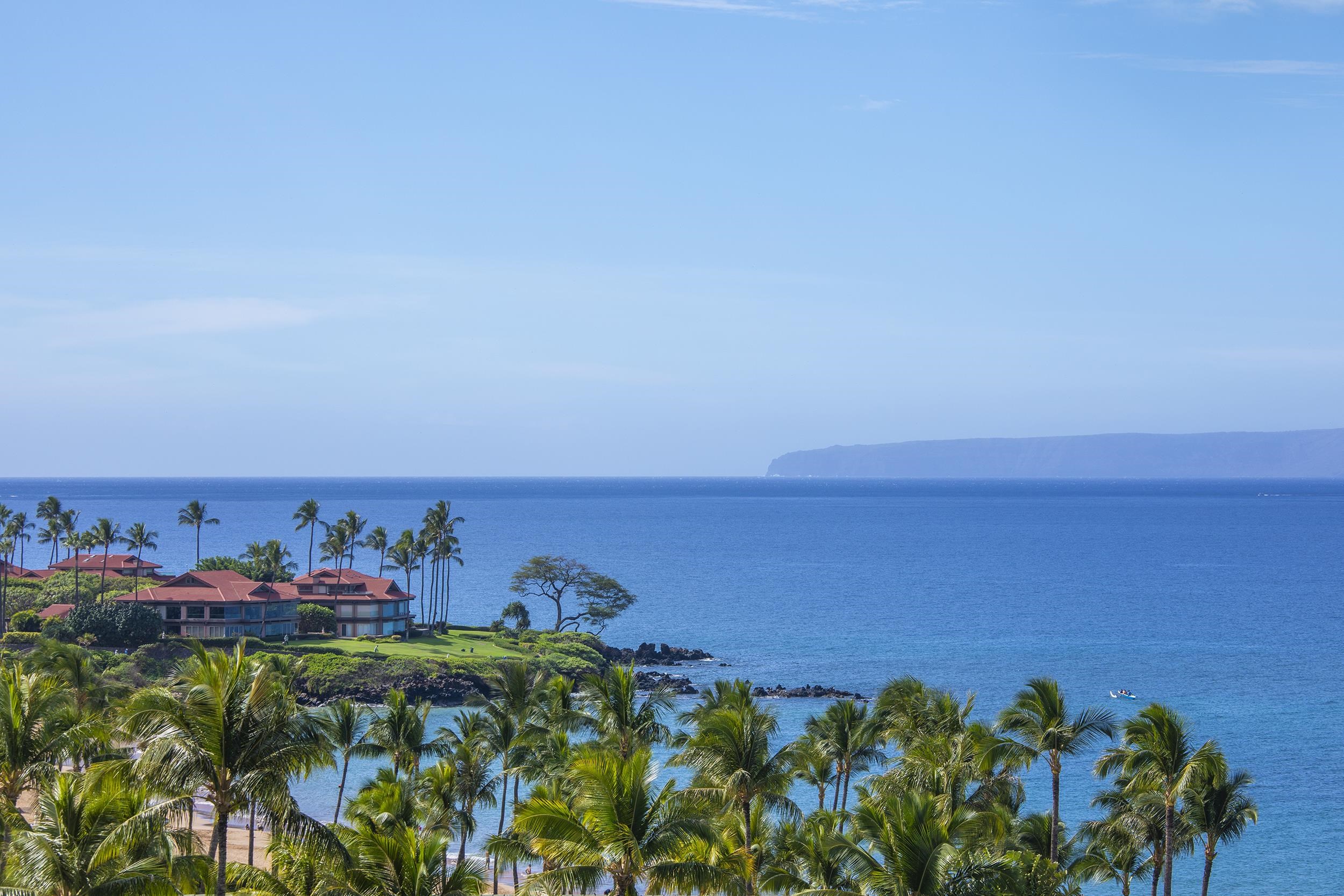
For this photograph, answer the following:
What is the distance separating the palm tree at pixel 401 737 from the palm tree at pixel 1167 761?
75.0 ft

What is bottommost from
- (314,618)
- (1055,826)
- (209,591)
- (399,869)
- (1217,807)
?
(314,618)

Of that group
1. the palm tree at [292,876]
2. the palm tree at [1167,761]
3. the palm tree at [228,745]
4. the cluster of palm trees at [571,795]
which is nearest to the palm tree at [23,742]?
the cluster of palm trees at [571,795]

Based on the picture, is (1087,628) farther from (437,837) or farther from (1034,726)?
(437,837)

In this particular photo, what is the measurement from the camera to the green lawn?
9325cm

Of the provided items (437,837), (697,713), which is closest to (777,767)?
(697,713)

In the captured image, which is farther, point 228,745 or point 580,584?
point 580,584

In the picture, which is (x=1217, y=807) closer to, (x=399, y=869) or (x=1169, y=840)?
(x=1169, y=840)

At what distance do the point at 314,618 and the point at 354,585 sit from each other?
4698mm

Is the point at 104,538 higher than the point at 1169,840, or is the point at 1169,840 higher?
the point at 104,538

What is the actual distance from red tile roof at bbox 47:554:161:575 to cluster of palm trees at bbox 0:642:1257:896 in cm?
7359

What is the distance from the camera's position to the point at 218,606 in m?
93.6

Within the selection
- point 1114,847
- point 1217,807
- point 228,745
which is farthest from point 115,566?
point 228,745

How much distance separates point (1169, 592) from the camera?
156000 mm

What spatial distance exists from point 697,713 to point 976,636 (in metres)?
88.2
